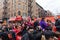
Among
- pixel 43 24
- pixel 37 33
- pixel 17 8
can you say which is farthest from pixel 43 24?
pixel 17 8

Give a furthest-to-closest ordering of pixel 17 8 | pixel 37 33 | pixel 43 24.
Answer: pixel 17 8
pixel 43 24
pixel 37 33

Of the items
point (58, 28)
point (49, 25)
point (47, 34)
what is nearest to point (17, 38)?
point (49, 25)

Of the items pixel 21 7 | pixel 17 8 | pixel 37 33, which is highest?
pixel 37 33

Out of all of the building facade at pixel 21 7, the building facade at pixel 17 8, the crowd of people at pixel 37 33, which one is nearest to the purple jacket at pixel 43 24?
the crowd of people at pixel 37 33

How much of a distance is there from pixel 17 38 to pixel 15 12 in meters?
67.8

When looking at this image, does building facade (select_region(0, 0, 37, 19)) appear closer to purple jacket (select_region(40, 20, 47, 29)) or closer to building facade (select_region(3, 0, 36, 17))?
building facade (select_region(3, 0, 36, 17))

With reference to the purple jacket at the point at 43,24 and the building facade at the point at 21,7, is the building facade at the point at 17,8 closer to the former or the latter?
the building facade at the point at 21,7

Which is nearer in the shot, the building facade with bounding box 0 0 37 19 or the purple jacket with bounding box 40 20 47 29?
the purple jacket with bounding box 40 20 47 29

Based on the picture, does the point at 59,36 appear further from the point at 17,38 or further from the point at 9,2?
the point at 9,2

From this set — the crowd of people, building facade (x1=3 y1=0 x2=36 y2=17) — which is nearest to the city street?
the crowd of people

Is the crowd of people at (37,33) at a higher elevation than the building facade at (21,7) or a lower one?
higher

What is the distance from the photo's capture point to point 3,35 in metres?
11.5

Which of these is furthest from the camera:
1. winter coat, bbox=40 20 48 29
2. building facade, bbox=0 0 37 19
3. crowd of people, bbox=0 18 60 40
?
building facade, bbox=0 0 37 19

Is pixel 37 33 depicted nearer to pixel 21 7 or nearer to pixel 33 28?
pixel 33 28
